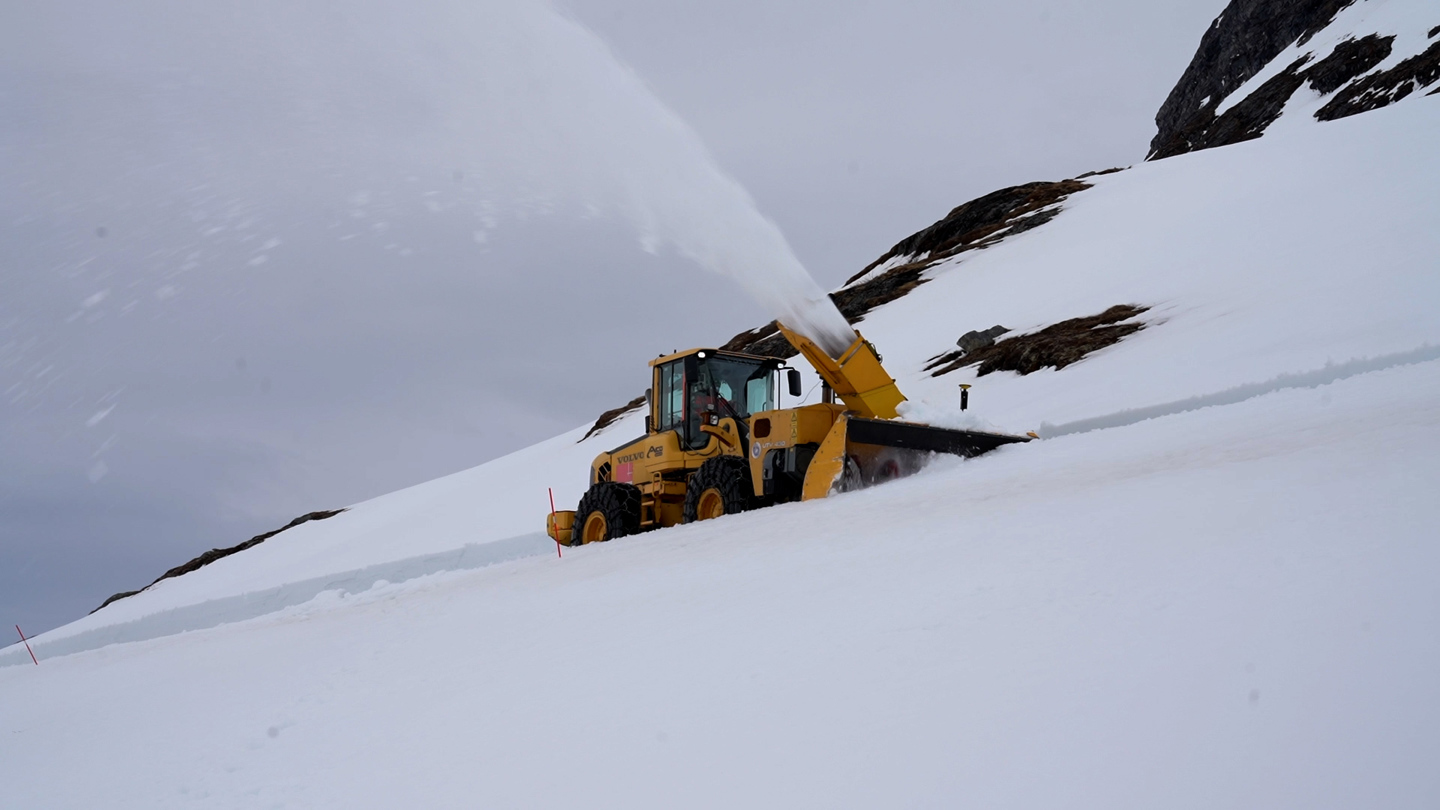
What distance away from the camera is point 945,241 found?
171 ft

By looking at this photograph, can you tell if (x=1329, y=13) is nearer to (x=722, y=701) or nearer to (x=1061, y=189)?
(x=1061, y=189)

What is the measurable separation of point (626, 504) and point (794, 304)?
4.35 meters

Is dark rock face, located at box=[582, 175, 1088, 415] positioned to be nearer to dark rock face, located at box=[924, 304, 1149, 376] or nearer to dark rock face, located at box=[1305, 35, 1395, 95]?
dark rock face, located at box=[924, 304, 1149, 376]

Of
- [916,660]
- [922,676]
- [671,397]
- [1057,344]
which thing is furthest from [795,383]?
[1057,344]

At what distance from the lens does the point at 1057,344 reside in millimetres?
20406

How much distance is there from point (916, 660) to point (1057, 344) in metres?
17.6

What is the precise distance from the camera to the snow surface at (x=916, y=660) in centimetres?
314

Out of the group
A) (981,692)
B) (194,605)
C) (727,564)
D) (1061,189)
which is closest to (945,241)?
(1061,189)

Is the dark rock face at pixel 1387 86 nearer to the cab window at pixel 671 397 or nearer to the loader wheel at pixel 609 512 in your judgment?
the cab window at pixel 671 397

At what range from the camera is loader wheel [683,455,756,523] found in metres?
11.1

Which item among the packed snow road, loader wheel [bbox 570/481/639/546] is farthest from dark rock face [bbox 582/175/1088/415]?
the packed snow road

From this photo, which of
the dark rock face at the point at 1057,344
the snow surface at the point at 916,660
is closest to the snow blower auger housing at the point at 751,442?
the snow surface at the point at 916,660

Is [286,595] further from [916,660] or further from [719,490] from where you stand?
[916,660]

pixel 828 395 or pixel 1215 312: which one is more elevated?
pixel 1215 312
